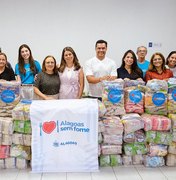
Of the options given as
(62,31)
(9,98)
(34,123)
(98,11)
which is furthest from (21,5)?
(34,123)

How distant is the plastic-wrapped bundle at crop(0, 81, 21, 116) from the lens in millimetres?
3066

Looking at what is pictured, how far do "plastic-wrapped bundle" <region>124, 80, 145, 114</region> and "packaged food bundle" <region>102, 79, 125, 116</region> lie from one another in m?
0.08

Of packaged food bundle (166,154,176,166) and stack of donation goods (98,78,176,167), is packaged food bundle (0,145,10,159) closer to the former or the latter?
stack of donation goods (98,78,176,167)

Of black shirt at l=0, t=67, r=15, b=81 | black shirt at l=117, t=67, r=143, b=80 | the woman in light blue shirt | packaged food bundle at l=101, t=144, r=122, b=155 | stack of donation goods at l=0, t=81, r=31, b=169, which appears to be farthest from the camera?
the woman in light blue shirt

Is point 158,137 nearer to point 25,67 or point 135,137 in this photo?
point 135,137

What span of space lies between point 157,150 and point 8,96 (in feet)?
5.92

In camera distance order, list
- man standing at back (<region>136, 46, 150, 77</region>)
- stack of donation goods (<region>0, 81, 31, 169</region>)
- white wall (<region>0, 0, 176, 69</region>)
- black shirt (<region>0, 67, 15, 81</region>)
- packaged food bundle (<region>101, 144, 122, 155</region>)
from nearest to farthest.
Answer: stack of donation goods (<region>0, 81, 31, 169</region>) < packaged food bundle (<region>101, 144, 122, 155</region>) < black shirt (<region>0, 67, 15, 81</region>) < man standing at back (<region>136, 46, 150, 77</region>) < white wall (<region>0, 0, 176, 69</region>)

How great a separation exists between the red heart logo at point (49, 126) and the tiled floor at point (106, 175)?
18.8 inches

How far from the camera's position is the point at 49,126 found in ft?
9.89

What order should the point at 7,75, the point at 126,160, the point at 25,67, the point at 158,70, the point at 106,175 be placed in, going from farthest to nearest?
the point at 25,67 < the point at 158,70 < the point at 7,75 < the point at 126,160 < the point at 106,175

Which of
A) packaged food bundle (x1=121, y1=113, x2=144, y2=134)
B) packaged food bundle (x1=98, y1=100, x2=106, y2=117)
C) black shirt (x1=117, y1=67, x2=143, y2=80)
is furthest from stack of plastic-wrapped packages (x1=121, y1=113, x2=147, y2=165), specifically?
black shirt (x1=117, y1=67, x2=143, y2=80)

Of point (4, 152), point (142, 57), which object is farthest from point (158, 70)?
Answer: point (4, 152)

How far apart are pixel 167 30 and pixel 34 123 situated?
124 inches

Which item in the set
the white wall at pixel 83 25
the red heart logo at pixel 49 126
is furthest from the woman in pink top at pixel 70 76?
the white wall at pixel 83 25
